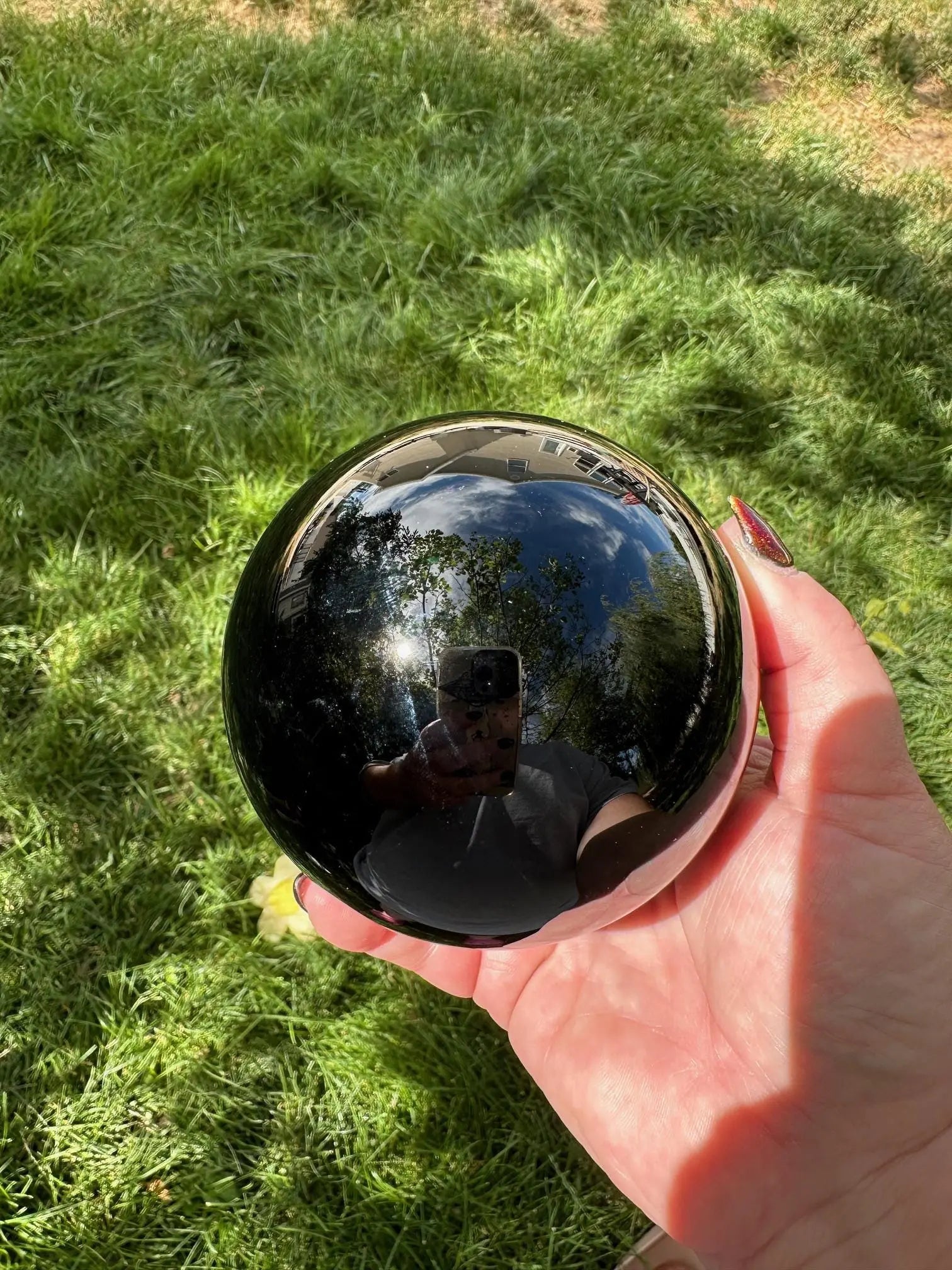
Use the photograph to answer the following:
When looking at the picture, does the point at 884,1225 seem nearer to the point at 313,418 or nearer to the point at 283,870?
the point at 283,870

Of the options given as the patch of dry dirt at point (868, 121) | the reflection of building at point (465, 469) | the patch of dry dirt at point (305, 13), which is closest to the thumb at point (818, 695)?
the reflection of building at point (465, 469)

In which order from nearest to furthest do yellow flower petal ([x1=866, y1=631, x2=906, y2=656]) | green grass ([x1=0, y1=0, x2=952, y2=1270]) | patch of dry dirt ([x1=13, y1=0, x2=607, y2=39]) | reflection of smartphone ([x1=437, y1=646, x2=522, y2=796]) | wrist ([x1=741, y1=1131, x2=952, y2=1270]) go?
reflection of smartphone ([x1=437, y1=646, x2=522, y2=796])
wrist ([x1=741, y1=1131, x2=952, y2=1270])
green grass ([x1=0, y1=0, x2=952, y2=1270])
yellow flower petal ([x1=866, y1=631, x2=906, y2=656])
patch of dry dirt ([x1=13, y1=0, x2=607, y2=39])

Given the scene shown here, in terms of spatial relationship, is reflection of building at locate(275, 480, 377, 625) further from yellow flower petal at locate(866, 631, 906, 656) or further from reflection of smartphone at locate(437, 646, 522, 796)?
yellow flower petal at locate(866, 631, 906, 656)

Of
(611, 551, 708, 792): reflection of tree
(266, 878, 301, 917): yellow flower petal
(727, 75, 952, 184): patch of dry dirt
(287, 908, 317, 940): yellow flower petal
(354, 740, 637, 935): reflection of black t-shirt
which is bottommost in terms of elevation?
(287, 908, 317, 940): yellow flower petal

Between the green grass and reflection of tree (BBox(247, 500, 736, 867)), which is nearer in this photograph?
reflection of tree (BBox(247, 500, 736, 867))

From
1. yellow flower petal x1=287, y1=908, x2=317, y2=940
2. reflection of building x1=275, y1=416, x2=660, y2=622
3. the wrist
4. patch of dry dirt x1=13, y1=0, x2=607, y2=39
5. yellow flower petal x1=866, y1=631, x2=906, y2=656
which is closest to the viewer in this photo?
reflection of building x1=275, y1=416, x2=660, y2=622

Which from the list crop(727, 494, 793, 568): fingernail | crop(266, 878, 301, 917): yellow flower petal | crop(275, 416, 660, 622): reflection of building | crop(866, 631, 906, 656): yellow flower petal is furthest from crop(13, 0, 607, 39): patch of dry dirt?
crop(266, 878, 301, 917): yellow flower petal

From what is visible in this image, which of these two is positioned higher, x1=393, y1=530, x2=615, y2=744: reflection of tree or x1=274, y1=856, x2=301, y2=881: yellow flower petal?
x1=393, y1=530, x2=615, y2=744: reflection of tree

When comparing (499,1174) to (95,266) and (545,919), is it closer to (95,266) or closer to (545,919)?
(545,919)
